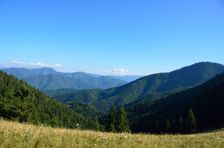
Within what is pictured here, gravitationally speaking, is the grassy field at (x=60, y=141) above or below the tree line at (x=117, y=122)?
above

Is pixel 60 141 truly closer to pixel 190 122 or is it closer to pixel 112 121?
pixel 112 121

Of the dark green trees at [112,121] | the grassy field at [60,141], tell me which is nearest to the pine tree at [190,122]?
the dark green trees at [112,121]

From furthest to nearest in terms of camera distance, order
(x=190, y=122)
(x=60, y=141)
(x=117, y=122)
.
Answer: (x=190, y=122) < (x=117, y=122) < (x=60, y=141)

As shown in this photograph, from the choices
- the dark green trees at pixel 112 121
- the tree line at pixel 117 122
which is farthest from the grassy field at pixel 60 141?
the dark green trees at pixel 112 121

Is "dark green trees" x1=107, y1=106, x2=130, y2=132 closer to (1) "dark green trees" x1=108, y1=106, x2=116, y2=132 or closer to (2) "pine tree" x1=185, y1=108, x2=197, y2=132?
(1) "dark green trees" x1=108, y1=106, x2=116, y2=132

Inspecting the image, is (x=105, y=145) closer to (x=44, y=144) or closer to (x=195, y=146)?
(x=44, y=144)

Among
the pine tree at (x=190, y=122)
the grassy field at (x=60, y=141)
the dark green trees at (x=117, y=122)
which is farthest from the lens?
the pine tree at (x=190, y=122)

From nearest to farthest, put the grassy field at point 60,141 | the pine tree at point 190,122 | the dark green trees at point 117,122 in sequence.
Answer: the grassy field at point 60,141 → the dark green trees at point 117,122 → the pine tree at point 190,122

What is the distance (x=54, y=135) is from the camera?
11703 millimetres

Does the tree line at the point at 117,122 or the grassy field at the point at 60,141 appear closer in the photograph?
the grassy field at the point at 60,141

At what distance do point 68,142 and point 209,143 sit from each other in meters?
6.82

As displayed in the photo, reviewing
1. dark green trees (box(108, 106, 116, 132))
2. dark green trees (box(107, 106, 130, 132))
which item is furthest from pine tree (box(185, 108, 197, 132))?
dark green trees (box(108, 106, 116, 132))

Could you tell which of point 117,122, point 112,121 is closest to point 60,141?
point 117,122

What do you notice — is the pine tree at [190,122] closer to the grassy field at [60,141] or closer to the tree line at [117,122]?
the tree line at [117,122]
